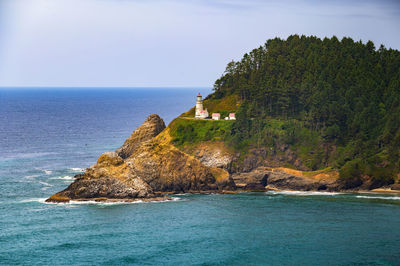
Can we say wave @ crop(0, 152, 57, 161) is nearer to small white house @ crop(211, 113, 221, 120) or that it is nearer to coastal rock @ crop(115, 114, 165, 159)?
coastal rock @ crop(115, 114, 165, 159)

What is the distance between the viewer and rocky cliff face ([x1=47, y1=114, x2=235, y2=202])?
10288cm

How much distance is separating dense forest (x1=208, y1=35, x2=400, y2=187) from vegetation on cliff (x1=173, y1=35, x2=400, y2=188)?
20 centimetres

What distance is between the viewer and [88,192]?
4043 inches

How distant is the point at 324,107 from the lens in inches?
5217

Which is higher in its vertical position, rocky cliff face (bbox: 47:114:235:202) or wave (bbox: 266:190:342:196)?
rocky cliff face (bbox: 47:114:235:202)

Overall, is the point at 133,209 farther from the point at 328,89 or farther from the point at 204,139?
the point at 328,89

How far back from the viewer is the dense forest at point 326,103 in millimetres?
121062

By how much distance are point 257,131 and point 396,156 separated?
3331 cm

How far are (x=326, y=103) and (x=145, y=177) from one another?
164 feet

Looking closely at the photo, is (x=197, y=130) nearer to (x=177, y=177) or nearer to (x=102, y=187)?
(x=177, y=177)

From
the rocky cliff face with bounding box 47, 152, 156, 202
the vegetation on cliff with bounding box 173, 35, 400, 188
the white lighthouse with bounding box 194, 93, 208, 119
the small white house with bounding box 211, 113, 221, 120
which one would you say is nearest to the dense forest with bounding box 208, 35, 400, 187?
the vegetation on cliff with bounding box 173, 35, 400, 188

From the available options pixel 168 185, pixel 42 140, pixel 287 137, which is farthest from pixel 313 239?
pixel 42 140

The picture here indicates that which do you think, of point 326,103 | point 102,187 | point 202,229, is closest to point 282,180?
point 326,103

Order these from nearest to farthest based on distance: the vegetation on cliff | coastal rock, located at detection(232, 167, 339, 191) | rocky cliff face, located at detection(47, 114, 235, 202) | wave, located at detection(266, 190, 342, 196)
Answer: rocky cliff face, located at detection(47, 114, 235, 202), wave, located at detection(266, 190, 342, 196), coastal rock, located at detection(232, 167, 339, 191), the vegetation on cliff
